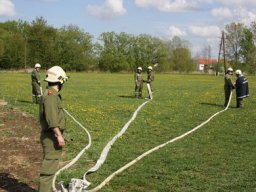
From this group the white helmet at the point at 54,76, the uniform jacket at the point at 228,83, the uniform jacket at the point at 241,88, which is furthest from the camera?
the uniform jacket at the point at 228,83

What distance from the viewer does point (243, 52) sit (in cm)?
10288

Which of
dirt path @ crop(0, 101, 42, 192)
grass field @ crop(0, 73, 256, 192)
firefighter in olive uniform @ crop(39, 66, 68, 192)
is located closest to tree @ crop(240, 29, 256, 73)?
grass field @ crop(0, 73, 256, 192)

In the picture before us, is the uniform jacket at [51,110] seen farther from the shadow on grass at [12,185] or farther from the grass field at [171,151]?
the grass field at [171,151]

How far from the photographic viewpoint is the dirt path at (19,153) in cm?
833

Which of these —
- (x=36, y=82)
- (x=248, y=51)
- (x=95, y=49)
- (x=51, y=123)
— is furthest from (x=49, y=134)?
(x=95, y=49)

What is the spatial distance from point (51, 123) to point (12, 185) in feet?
7.29

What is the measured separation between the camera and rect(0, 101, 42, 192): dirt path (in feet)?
27.3

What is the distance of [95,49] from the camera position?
118875mm

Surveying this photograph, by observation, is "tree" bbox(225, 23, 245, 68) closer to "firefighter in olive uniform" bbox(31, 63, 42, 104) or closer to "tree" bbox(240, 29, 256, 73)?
"tree" bbox(240, 29, 256, 73)

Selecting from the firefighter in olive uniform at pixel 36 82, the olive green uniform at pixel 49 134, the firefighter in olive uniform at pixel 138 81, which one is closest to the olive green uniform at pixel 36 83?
the firefighter in olive uniform at pixel 36 82

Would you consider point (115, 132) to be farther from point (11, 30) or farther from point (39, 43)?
point (11, 30)

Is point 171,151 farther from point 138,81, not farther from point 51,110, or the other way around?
point 138,81

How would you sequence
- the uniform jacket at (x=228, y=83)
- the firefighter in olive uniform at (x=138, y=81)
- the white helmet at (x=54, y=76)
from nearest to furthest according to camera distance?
the white helmet at (x=54, y=76), the uniform jacket at (x=228, y=83), the firefighter in olive uniform at (x=138, y=81)

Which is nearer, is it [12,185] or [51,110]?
[51,110]
